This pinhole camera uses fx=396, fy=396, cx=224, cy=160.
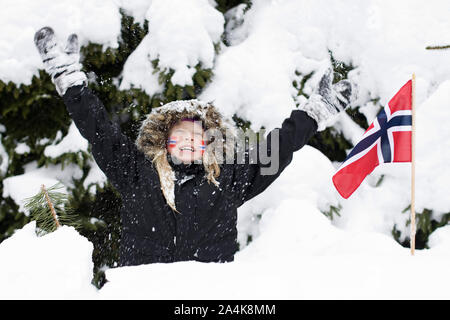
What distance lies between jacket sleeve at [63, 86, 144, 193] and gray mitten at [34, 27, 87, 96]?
53 mm

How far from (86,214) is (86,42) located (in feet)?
6.02

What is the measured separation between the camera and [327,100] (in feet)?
8.29

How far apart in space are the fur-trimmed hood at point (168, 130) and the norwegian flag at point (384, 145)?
820mm

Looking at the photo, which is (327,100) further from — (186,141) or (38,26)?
(38,26)

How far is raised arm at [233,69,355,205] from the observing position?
2461 mm

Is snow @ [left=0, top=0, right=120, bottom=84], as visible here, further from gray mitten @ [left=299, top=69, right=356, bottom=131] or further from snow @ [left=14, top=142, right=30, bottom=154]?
gray mitten @ [left=299, top=69, right=356, bottom=131]

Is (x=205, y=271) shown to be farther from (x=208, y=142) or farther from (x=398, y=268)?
(x=208, y=142)

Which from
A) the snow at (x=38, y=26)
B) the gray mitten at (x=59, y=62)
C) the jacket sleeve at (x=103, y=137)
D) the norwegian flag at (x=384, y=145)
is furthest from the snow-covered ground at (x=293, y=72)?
the gray mitten at (x=59, y=62)

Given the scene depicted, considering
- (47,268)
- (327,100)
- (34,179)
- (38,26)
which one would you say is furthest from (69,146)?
(47,268)

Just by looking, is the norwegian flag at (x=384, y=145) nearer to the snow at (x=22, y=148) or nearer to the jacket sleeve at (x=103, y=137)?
the jacket sleeve at (x=103, y=137)

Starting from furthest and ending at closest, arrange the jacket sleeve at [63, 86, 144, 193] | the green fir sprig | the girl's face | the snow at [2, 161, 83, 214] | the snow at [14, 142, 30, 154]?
the snow at [14, 142, 30, 154] < the snow at [2, 161, 83, 214] < the girl's face < the jacket sleeve at [63, 86, 144, 193] < the green fir sprig

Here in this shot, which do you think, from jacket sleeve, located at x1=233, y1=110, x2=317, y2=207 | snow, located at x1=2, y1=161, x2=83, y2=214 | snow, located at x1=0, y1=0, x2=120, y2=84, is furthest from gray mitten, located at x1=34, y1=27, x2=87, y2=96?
snow, located at x1=2, y1=161, x2=83, y2=214

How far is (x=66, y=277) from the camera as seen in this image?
1123 mm

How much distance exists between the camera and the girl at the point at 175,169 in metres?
2.31
